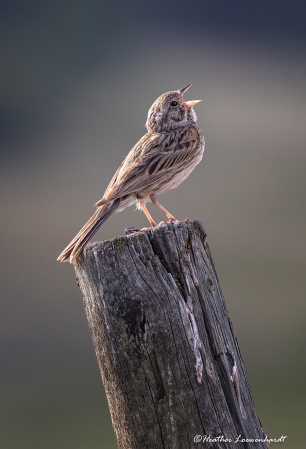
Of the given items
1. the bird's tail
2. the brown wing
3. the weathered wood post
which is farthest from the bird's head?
the weathered wood post

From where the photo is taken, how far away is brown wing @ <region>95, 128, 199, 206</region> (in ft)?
13.2

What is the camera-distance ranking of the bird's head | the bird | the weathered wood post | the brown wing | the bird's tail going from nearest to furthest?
the weathered wood post → the bird's tail → the bird → the brown wing → the bird's head

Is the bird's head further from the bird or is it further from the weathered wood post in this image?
the weathered wood post

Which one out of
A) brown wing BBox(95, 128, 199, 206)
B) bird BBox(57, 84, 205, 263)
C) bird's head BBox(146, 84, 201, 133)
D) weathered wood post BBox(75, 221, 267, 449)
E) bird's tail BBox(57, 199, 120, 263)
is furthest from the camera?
bird's head BBox(146, 84, 201, 133)

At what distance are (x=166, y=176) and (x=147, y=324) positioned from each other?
2.33 metres

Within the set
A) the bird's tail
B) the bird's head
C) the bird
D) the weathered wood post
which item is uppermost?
the bird's head

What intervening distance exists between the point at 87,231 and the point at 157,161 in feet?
4.64

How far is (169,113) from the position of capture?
5.04 m

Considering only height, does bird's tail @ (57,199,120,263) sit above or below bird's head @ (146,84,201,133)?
below

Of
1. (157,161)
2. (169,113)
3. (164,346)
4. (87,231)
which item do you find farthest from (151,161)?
(164,346)

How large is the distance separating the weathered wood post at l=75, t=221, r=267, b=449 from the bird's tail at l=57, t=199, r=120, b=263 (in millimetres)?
222

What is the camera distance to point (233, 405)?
244cm

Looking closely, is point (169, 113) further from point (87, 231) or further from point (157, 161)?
point (87, 231)

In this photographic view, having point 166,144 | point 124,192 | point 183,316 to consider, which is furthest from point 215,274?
point 166,144
